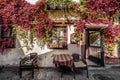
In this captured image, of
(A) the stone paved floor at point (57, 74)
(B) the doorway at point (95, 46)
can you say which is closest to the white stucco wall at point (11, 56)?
(A) the stone paved floor at point (57, 74)

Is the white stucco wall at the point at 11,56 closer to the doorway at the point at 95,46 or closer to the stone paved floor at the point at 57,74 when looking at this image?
the stone paved floor at the point at 57,74

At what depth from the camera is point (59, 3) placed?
29.2ft

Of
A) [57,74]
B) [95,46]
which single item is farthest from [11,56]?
[95,46]

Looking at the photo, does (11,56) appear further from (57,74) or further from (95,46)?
(95,46)

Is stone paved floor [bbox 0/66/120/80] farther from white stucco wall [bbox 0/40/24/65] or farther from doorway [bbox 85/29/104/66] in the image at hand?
doorway [bbox 85/29/104/66]

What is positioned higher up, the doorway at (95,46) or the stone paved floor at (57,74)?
the doorway at (95,46)

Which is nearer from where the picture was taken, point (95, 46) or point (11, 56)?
point (11, 56)

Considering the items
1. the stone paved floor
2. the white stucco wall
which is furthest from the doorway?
the white stucco wall

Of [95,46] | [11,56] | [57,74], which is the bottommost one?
[57,74]

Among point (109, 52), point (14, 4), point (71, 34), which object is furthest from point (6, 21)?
point (109, 52)

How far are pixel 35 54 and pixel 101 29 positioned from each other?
4056 mm

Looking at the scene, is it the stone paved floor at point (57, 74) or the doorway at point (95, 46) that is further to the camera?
the doorway at point (95, 46)

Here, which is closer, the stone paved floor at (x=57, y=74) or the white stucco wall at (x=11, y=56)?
the stone paved floor at (x=57, y=74)

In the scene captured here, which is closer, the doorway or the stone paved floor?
the stone paved floor
